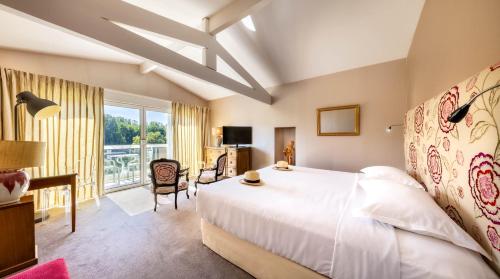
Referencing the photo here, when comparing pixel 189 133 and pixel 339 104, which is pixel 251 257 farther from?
pixel 189 133

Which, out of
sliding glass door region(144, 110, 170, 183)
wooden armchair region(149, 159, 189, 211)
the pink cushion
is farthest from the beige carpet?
the pink cushion

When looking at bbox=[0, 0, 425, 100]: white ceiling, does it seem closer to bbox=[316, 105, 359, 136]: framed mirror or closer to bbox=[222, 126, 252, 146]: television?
bbox=[316, 105, 359, 136]: framed mirror

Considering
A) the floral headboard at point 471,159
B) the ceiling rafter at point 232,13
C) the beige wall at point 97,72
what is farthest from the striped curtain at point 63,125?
the floral headboard at point 471,159

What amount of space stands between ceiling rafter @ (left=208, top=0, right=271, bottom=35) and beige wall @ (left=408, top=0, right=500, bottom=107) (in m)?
1.71

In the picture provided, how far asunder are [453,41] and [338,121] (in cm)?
221

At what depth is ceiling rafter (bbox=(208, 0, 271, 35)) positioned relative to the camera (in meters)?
2.10

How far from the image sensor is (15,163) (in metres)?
1.33

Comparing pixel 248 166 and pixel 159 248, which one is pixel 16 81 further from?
pixel 248 166

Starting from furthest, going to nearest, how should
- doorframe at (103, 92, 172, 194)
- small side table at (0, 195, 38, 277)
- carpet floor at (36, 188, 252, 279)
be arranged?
doorframe at (103, 92, 172, 194) → carpet floor at (36, 188, 252, 279) → small side table at (0, 195, 38, 277)

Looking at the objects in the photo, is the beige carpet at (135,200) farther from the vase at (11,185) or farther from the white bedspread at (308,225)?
the white bedspread at (308,225)

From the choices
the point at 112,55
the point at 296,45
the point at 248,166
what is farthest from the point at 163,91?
the point at 296,45

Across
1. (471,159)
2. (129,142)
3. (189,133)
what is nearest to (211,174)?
(189,133)

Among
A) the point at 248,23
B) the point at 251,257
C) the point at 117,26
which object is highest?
the point at 248,23

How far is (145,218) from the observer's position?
255 cm
